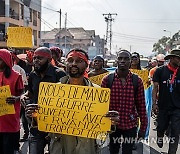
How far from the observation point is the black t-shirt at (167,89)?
17.5ft

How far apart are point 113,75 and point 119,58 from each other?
0.22m

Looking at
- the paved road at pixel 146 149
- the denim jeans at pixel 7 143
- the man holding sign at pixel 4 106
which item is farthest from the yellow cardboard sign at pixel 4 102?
the paved road at pixel 146 149

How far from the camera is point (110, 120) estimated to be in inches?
115

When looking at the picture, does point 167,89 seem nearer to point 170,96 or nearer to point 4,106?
point 170,96

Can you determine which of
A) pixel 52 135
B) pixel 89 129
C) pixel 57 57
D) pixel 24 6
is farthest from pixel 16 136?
pixel 24 6

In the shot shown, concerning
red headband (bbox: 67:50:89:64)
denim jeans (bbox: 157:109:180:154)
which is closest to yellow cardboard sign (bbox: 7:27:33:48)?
denim jeans (bbox: 157:109:180:154)

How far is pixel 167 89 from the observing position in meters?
5.40

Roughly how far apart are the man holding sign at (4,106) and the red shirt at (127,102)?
1190mm

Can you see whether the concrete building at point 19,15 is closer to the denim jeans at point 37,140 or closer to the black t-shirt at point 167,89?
the black t-shirt at point 167,89

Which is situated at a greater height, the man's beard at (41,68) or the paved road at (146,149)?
the man's beard at (41,68)

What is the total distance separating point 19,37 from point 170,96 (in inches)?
232

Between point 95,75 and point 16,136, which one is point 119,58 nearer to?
Result: point 16,136

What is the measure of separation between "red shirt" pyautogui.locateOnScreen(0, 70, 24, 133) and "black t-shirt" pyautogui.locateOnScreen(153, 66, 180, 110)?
2.31m

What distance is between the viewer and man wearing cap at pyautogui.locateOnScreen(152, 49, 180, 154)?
5.34 metres
